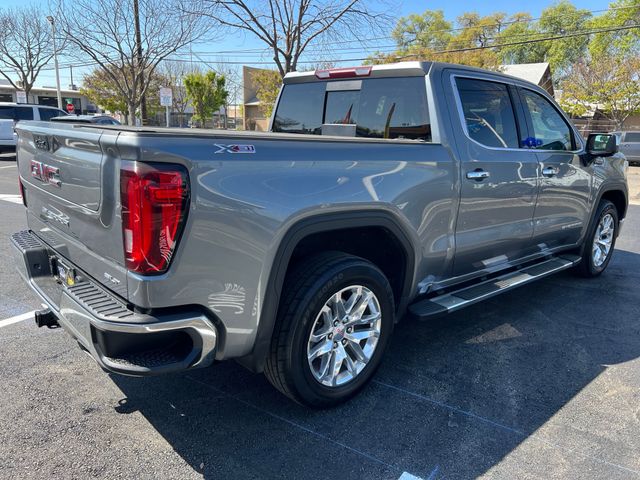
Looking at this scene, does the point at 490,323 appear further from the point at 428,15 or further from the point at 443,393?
the point at 428,15

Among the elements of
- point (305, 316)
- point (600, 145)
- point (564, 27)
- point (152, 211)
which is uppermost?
point (564, 27)

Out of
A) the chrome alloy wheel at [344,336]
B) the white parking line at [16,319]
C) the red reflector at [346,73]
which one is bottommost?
the white parking line at [16,319]

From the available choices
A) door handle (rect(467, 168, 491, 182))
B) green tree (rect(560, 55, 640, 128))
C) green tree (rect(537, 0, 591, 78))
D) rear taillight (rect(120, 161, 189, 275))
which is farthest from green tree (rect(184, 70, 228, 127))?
rear taillight (rect(120, 161, 189, 275))

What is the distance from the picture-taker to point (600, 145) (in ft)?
15.7

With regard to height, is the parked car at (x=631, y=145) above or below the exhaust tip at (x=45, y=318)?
above

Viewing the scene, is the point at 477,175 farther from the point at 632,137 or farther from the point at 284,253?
the point at 632,137

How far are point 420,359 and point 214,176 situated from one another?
219 centimetres

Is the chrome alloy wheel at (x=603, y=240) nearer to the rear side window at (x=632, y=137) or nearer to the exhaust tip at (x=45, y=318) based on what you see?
the exhaust tip at (x=45, y=318)

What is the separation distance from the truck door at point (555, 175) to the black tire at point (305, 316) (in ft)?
6.97

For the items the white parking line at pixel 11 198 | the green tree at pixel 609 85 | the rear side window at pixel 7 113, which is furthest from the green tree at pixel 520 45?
the white parking line at pixel 11 198

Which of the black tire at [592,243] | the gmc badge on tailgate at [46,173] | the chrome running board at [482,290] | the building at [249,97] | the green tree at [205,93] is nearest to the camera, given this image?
the gmc badge on tailgate at [46,173]

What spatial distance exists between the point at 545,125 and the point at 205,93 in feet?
111

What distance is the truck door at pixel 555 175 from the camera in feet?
13.9

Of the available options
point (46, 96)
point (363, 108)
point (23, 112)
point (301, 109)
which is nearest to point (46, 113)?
point (23, 112)
